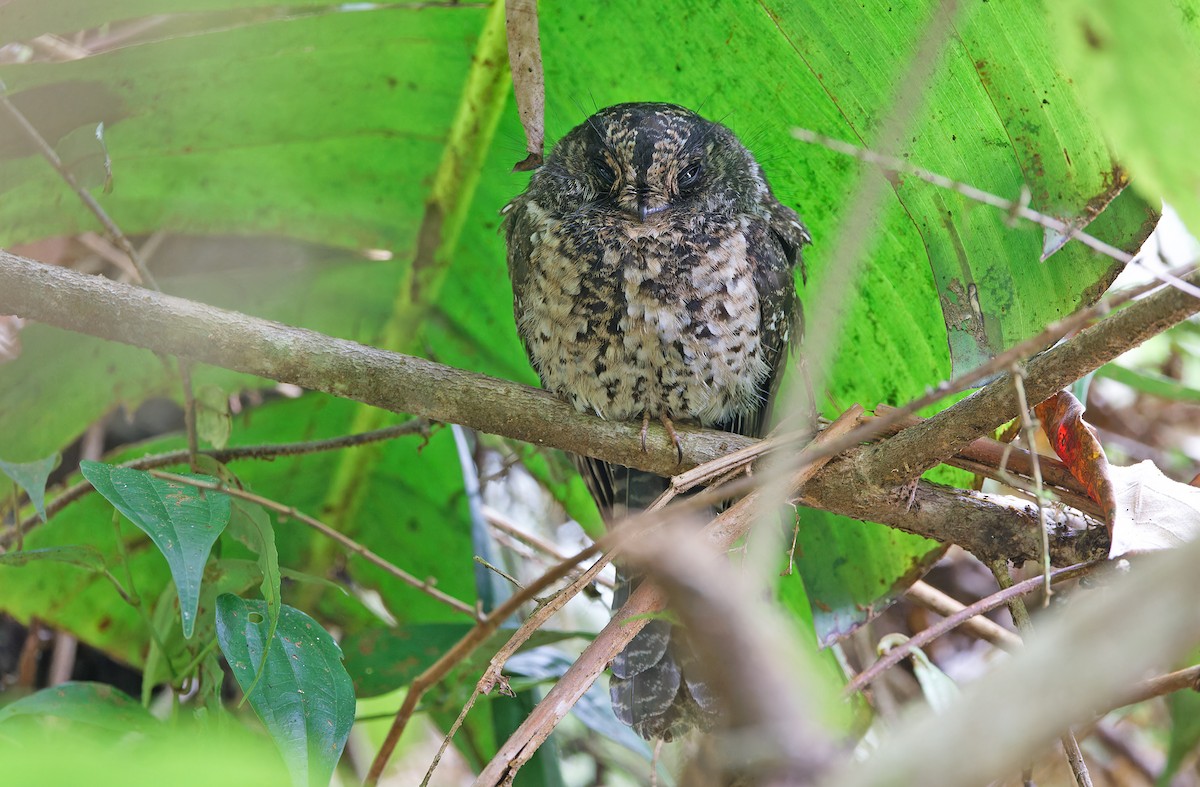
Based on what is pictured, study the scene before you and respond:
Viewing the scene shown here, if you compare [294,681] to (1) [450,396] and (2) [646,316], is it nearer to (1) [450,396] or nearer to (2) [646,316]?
(1) [450,396]

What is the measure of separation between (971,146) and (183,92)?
4.98 ft

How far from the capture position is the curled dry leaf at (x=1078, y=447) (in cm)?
138

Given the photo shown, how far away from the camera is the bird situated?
1.77m

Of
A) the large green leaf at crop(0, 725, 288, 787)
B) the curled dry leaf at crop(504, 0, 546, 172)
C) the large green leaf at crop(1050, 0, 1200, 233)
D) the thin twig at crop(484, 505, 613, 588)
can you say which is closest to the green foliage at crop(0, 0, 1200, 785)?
the thin twig at crop(484, 505, 613, 588)

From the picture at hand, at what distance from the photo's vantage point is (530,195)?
2035 millimetres

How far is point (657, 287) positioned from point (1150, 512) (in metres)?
0.89

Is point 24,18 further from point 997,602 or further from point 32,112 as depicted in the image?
point 997,602

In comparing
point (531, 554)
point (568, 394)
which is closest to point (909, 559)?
point (568, 394)

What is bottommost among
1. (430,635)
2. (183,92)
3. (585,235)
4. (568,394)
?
(430,635)

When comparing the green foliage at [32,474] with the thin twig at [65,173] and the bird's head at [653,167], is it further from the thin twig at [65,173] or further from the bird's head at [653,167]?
the bird's head at [653,167]

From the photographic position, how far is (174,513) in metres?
1.19

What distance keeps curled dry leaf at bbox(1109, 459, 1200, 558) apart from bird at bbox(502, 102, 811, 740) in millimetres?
723

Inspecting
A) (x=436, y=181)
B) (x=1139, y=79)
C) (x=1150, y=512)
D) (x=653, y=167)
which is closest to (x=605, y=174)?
(x=653, y=167)

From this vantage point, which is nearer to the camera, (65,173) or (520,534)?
(65,173)
